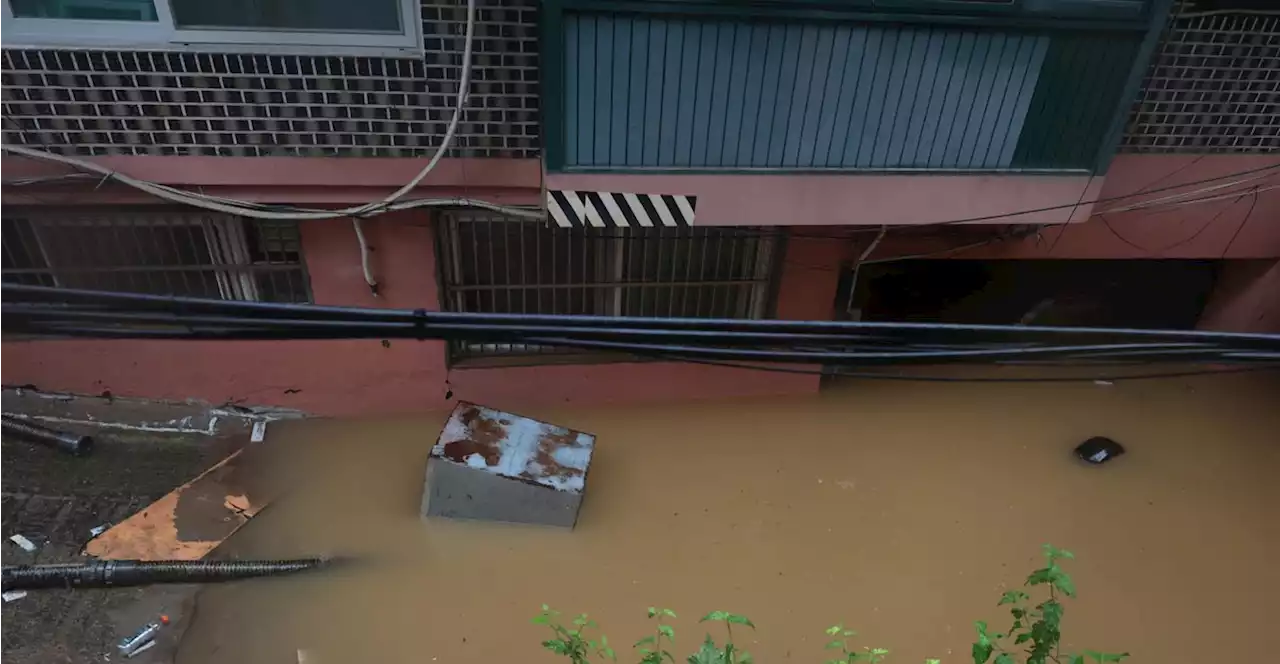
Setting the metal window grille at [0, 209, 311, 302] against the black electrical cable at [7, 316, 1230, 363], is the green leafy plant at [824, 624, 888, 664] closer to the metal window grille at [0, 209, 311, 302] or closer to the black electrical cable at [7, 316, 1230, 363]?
the black electrical cable at [7, 316, 1230, 363]

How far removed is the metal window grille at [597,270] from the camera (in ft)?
17.1

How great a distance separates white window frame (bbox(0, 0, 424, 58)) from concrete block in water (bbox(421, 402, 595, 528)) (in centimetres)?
243

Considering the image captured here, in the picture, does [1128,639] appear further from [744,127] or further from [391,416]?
[391,416]

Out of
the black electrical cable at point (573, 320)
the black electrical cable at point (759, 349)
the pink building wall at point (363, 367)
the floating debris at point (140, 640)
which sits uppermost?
the black electrical cable at point (573, 320)

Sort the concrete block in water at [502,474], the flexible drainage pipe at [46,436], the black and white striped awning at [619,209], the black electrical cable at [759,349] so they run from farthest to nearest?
1. the flexible drainage pipe at [46,436]
2. the concrete block in water at [502,474]
3. the black and white striped awning at [619,209]
4. the black electrical cable at [759,349]

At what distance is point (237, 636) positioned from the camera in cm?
430

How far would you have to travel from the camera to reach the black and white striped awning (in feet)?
14.2

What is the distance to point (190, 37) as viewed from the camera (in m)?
3.82

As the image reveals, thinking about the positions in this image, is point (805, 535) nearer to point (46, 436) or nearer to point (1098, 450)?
point (1098, 450)

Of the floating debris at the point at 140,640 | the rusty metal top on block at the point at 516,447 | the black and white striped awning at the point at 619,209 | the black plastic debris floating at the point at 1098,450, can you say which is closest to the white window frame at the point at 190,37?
the black and white striped awning at the point at 619,209

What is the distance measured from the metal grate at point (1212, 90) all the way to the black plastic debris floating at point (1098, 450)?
90.9 inches

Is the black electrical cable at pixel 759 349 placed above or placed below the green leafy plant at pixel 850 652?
above

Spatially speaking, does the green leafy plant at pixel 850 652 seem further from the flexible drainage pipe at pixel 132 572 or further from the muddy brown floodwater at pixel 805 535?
the flexible drainage pipe at pixel 132 572

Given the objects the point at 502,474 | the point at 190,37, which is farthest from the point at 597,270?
the point at 190,37
